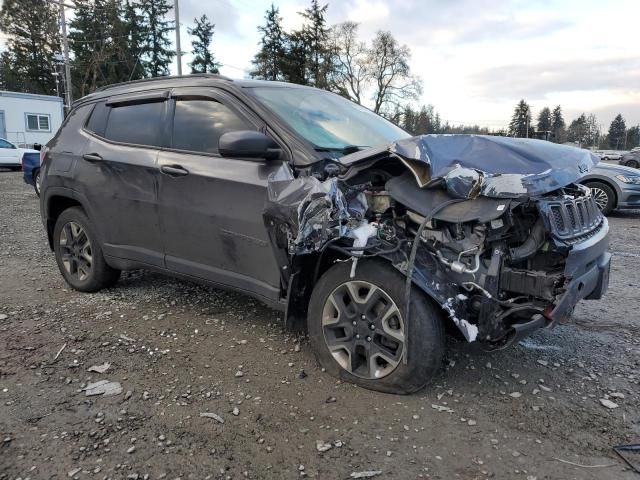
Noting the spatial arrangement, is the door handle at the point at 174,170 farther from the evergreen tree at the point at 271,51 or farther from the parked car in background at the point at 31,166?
the evergreen tree at the point at 271,51

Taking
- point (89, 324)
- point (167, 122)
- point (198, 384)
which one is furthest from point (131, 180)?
point (198, 384)

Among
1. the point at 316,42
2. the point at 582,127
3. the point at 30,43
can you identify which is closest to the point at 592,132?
the point at 582,127

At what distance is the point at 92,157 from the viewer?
436 centimetres

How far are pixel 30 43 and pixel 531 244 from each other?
53718 mm

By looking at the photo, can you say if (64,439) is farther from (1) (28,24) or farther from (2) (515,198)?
(1) (28,24)

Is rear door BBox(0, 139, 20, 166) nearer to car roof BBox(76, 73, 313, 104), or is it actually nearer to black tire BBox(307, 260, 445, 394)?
car roof BBox(76, 73, 313, 104)

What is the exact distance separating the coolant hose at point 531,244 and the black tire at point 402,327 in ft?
1.67

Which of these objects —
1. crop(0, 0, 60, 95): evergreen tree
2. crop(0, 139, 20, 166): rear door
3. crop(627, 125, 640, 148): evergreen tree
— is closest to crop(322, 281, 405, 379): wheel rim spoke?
crop(0, 139, 20, 166): rear door

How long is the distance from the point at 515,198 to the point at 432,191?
43 centimetres

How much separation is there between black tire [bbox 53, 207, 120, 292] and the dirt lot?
16.0 inches

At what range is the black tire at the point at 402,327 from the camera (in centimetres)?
276

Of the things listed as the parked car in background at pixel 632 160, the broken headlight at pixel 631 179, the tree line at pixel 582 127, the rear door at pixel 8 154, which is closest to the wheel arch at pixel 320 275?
the broken headlight at pixel 631 179

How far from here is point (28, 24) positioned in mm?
44188

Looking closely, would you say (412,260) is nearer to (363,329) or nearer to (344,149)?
(363,329)
